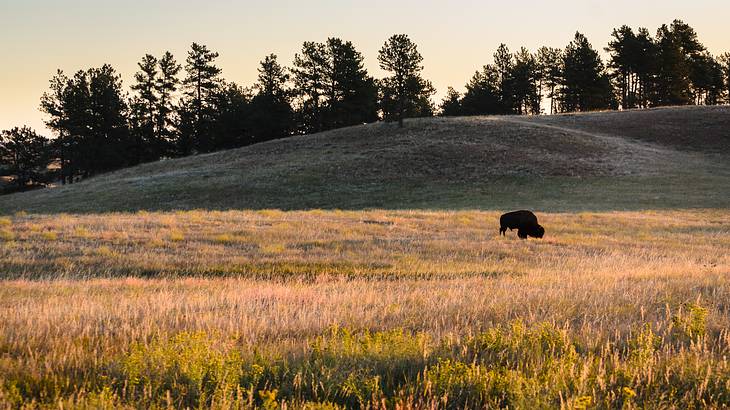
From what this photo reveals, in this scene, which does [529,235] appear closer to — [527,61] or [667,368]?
[667,368]

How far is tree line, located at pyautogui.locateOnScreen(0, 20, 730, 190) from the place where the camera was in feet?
270

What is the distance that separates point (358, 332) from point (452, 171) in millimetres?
48595

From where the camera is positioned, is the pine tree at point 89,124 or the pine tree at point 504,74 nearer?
the pine tree at point 89,124

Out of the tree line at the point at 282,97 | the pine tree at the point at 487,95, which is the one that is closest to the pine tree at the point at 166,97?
the tree line at the point at 282,97

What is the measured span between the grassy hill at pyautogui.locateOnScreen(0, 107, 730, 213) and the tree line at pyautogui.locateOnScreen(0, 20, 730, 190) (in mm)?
12558

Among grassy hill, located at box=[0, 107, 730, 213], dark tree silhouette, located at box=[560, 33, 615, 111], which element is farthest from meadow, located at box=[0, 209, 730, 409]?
dark tree silhouette, located at box=[560, 33, 615, 111]

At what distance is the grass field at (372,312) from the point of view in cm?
394

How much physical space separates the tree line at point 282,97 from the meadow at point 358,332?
63.2 metres

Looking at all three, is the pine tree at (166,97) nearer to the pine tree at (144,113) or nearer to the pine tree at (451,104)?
the pine tree at (144,113)

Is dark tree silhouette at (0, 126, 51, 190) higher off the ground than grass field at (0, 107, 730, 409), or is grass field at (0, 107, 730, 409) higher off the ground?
dark tree silhouette at (0, 126, 51, 190)

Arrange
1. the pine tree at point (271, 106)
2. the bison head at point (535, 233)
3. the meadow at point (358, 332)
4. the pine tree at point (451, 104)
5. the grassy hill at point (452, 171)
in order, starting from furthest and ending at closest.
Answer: the pine tree at point (451, 104) → the pine tree at point (271, 106) → the grassy hill at point (452, 171) → the bison head at point (535, 233) → the meadow at point (358, 332)

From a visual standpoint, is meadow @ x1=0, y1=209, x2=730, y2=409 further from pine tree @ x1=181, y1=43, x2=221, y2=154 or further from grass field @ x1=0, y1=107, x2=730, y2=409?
pine tree @ x1=181, y1=43, x2=221, y2=154

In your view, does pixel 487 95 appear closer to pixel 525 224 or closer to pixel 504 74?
pixel 504 74

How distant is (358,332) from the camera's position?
582 cm
